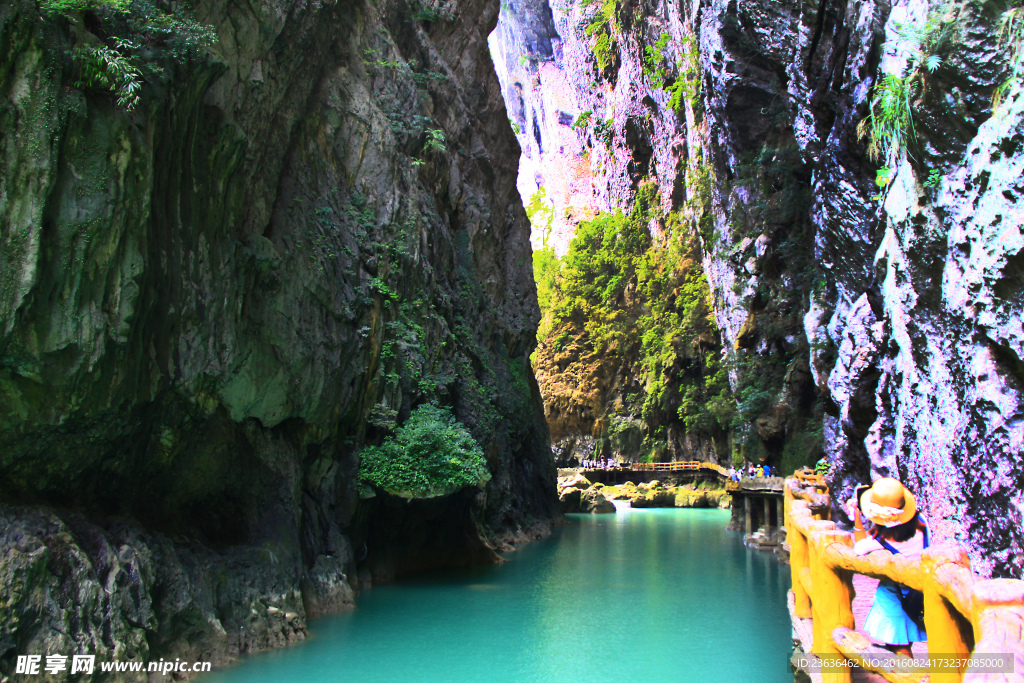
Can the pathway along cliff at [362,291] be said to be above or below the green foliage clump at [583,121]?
below

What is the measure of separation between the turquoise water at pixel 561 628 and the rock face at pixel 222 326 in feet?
2.81

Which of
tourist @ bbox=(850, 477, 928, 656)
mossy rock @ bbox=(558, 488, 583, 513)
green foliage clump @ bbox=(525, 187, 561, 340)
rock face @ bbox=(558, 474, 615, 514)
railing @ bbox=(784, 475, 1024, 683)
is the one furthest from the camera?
green foliage clump @ bbox=(525, 187, 561, 340)

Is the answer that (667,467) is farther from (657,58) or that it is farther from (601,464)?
(657,58)

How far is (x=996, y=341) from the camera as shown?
24.5 feet

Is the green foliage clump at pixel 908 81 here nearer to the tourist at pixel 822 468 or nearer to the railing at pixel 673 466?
the tourist at pixel 822 468

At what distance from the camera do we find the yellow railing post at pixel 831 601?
147 inches

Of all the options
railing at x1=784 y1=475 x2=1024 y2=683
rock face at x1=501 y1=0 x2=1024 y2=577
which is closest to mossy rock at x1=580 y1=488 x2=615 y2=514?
rock face at x1=501 y1=0 x2=1024 y2=577

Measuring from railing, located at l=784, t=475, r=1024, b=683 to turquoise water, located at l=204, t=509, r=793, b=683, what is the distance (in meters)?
5.09

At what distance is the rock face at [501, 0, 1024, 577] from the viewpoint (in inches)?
300

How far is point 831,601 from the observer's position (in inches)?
152

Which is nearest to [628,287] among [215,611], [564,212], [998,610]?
[564,212]

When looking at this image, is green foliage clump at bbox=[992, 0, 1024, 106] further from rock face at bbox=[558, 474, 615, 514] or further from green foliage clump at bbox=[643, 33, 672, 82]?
rock face at bbox=[558, 474, 615, 514]

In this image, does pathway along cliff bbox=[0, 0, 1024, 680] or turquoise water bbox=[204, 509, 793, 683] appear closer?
pathway along cliff bbox=[0, 0, 1024, 680]

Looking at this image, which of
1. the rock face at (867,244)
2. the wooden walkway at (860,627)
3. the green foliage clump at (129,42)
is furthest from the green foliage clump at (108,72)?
the rock face at (867,244)
